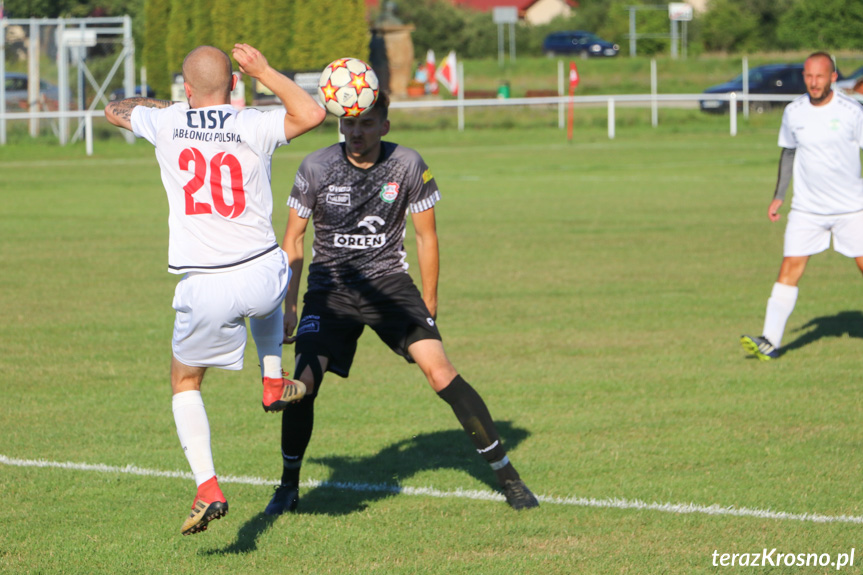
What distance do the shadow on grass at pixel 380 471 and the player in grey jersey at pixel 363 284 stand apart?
25cm

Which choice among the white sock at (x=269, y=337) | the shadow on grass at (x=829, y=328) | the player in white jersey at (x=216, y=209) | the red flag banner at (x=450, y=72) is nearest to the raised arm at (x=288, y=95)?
the player in white jersey at (x=216, y=209)

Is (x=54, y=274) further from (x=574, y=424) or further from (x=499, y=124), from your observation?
(x=499, y=124)

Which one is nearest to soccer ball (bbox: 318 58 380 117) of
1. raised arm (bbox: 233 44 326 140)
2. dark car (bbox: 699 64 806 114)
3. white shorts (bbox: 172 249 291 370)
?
raised arm (bbox: 233 44 326 140)

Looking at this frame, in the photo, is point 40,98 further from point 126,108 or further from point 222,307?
point 222,307

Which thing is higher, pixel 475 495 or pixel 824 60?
pixel 824 60

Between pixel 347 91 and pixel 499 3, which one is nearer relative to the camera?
pixel 347 91

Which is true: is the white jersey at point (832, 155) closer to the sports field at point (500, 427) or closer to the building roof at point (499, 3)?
the sports field at point (500, 427)

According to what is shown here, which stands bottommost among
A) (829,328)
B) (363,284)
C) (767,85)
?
(829,328)

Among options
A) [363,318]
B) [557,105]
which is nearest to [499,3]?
[557,105]

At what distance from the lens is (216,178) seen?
5008mm

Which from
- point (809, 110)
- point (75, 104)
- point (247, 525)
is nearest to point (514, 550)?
point (247, 525)

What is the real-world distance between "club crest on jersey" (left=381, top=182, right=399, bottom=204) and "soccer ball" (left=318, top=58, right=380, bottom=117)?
1.78 feet

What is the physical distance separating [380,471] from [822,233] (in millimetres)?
4977

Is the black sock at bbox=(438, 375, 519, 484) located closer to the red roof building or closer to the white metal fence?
the white metal fence
